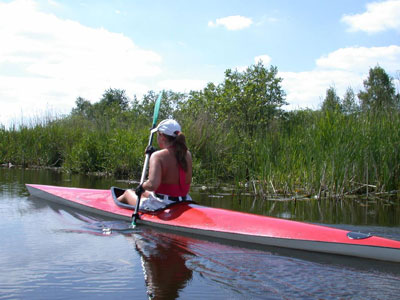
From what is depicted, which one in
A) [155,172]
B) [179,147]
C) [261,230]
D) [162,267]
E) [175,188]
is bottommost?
[162,267]

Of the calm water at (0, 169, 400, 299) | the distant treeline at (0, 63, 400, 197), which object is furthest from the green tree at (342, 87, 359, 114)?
the calm water at (0, 169, 400, 299)

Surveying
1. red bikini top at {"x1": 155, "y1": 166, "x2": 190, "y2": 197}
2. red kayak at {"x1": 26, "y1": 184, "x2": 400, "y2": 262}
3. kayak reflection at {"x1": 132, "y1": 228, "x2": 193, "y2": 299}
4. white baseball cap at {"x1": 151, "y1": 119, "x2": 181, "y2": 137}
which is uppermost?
white baseball cap at {"x1": 151, "y1": 119, "x2": 181, "y2": 137}

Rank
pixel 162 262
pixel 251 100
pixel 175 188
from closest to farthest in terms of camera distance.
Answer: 1. pixel 162 262
2. pixel 175 188
3. pixel 251 100

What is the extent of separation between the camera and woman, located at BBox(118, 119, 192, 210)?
5148 millimetres

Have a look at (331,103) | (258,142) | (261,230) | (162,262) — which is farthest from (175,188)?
(331,103)

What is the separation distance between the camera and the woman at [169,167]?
5.15 meters

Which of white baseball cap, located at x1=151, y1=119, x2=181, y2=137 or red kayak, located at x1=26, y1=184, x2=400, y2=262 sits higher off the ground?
white baseball cap, located at x1=151, y1=119, x2=181, y2=137

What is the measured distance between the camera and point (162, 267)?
3.93 meters

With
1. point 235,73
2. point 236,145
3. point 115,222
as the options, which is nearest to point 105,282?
point 115,222

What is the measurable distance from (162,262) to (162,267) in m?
0.17

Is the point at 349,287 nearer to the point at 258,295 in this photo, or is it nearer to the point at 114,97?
the point at 258,295

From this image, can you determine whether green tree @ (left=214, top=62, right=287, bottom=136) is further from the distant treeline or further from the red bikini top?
the red bikini top

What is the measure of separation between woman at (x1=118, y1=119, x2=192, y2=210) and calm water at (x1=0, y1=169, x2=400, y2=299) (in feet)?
1.60

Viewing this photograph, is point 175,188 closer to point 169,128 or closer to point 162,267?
point 169,128
